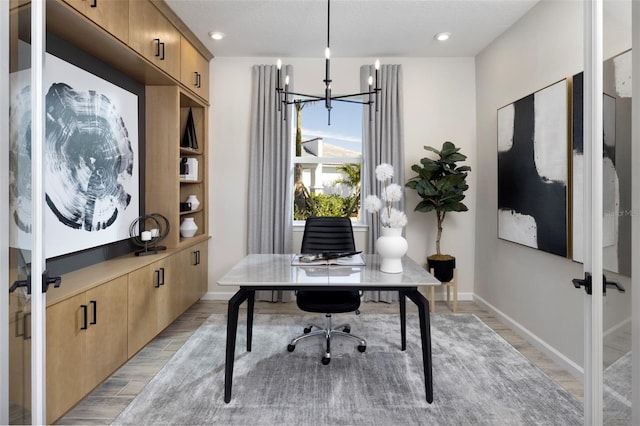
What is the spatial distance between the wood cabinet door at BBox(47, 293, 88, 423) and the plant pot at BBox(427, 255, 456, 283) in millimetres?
3103

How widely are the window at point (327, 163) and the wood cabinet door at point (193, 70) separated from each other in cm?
108

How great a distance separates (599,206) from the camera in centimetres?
134

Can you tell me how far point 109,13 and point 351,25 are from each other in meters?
2.01

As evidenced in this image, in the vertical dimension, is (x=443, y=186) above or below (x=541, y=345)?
above

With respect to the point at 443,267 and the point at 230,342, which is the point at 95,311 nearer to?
the point at 230,342

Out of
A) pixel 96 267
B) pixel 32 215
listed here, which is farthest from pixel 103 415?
pixel 32 215

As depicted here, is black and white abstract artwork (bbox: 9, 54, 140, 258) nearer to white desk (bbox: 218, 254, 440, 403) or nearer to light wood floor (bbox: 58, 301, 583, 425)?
light wood floor (bbox: 58, 301, 583, 425)

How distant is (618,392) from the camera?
49.9 inches

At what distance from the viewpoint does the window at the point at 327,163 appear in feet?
14.3

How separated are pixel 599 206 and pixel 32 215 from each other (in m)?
2.07

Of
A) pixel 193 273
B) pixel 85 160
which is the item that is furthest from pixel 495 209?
pixel 85 160

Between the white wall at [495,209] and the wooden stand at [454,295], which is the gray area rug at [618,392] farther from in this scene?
the wooden stand at [454,295]

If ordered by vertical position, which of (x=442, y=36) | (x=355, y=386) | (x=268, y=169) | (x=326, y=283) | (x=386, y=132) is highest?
(x=442, y=36)

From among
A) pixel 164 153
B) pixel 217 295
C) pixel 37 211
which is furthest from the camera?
pixel 217 295
